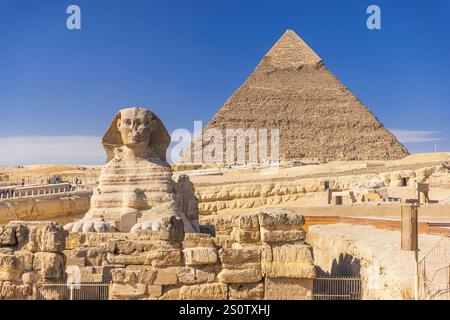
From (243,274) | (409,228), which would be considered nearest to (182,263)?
(243,274)

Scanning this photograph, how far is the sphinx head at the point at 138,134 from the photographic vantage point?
12898 mm

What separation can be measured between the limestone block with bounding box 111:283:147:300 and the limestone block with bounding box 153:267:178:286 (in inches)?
5.1

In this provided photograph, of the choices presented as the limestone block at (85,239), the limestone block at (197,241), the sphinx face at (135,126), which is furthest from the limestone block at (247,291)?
the sphinx face at (135,126)

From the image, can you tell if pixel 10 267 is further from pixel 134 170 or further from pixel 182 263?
pixel 134 170

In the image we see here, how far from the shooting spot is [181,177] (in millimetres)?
14086

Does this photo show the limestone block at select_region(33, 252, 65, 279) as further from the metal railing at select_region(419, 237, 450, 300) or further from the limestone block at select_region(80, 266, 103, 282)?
the metal railing at select_region(419, 237, 450, 300)

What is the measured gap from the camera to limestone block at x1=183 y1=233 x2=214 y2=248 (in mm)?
6773

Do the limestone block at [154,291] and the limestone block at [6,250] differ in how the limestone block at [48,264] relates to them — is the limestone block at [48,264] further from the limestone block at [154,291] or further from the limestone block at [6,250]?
the limestone block at [154,291]

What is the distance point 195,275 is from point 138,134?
22.8 ft

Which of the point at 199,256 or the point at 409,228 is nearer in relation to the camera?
the point at 199,256

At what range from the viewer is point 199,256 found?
623cm

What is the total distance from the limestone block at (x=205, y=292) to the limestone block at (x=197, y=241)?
600mm
